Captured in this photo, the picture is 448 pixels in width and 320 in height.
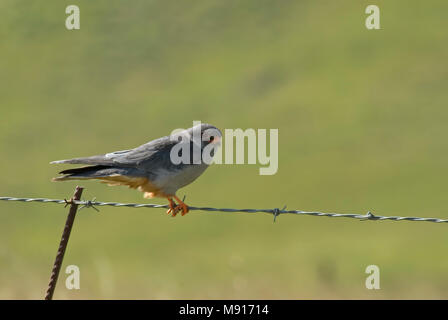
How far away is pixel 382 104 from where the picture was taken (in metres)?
62.6

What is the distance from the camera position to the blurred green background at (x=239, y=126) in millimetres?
33469

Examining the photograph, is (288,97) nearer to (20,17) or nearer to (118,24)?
(118,24)

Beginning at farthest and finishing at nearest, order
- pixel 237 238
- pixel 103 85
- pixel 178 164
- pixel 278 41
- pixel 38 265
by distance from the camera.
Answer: pixel 278 41 → pixel 103 85 → pixel 237 238 → pixel 38 265 → pixel 178 164

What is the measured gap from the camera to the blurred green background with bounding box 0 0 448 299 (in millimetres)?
33469

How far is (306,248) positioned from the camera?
38594 millimetres

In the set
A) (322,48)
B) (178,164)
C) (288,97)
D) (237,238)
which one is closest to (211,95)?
(288,97)

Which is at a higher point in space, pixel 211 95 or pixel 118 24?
pixel 118 24

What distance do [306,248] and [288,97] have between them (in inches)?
979

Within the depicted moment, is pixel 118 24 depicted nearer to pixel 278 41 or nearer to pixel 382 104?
pixel 278 41

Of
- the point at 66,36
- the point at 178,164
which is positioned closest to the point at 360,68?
the point at 66,36

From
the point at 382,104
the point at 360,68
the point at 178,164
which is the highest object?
the point at 360,68

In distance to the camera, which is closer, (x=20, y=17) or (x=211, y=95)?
(x=211, y=95)

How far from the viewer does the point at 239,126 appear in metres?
58.6

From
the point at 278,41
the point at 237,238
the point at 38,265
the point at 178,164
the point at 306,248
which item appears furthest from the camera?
the point at 278,41
